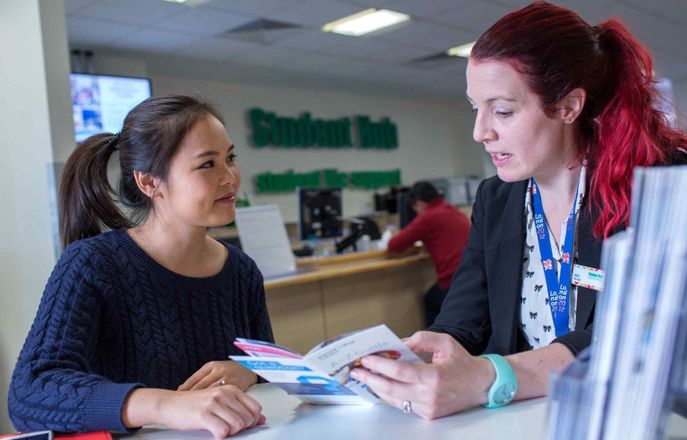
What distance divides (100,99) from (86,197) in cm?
452

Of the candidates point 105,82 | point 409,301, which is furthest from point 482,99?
point 105,82

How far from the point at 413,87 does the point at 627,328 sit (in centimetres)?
876

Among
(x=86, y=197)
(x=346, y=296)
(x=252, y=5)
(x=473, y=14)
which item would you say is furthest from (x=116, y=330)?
(x=473, y=14)

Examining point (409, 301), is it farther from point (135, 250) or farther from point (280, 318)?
point (135, 250)

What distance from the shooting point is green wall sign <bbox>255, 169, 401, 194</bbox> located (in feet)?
25.4

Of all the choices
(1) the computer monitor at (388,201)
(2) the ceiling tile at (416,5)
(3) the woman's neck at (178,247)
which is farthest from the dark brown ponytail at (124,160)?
(1) the computer monitor at (388,201)

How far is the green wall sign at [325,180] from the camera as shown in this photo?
7.75m

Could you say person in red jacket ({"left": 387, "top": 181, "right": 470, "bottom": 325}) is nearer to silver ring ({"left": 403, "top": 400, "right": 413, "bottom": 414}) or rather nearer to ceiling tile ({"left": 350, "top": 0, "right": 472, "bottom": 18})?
ceiling tile ({"left": 350, "top": 0, "right": 472, "bottom": 18})

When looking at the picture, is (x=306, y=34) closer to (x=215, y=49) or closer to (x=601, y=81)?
(x=215, y=49)

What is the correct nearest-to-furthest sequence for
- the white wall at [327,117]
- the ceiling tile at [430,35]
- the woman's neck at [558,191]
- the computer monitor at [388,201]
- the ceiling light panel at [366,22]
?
the woman's neck at [558,191]
the ceiling light panel at [366,22]
the ceiling tile at [430,35]
the white wall at [327,117]
the computer monitor at [388,201]

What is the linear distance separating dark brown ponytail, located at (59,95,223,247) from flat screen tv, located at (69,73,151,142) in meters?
4.05

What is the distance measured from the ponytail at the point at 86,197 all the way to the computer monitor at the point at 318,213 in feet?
11.2

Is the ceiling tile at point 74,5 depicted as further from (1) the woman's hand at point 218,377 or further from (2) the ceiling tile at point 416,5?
(1) the woman's hand at point 218,377

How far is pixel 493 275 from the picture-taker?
1376 mm
